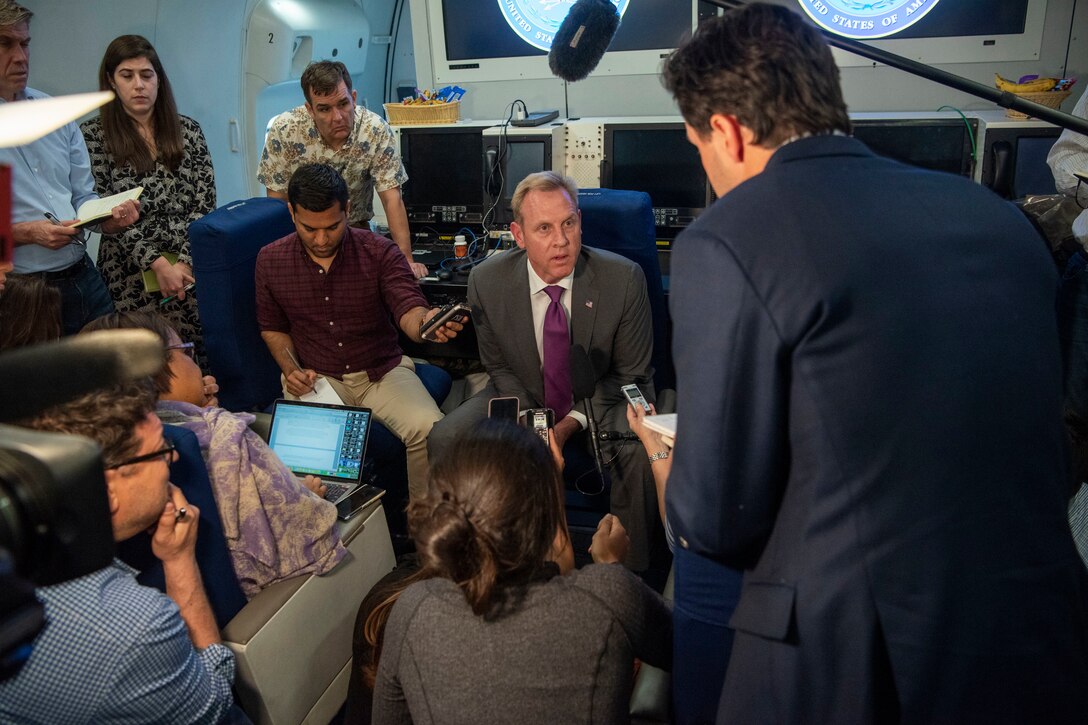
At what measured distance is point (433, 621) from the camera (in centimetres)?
123

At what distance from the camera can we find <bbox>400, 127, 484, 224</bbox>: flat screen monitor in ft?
12.0

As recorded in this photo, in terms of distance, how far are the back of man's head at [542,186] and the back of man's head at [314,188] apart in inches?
22.7

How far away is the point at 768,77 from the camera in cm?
107

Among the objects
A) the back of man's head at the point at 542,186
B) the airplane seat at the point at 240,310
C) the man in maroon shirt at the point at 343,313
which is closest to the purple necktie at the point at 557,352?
the back of man's head at the point at 542,186

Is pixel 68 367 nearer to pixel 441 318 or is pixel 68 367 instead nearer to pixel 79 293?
pixel 441 318

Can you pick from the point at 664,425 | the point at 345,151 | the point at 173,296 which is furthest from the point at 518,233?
the point at 173,296

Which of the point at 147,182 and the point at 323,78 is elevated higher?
the point at 323,78

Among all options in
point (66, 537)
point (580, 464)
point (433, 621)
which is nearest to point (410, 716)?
point (433, 621)

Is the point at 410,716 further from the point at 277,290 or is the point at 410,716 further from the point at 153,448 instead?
the point at 277,290

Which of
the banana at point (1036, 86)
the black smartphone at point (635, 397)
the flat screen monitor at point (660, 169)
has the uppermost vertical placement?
the banana at point (1036, 86)

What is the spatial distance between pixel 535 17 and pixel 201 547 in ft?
9.11

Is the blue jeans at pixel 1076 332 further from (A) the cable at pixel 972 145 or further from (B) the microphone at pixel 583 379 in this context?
(B) the microphone at pixel 583 379

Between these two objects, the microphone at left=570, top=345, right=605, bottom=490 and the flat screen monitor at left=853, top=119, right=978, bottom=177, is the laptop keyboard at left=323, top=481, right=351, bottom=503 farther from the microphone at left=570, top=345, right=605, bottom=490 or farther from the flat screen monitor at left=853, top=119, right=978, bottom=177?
the flat screen monitor at left=853, top=119, right=978, bottom=177

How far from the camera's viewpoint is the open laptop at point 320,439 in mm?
2242
